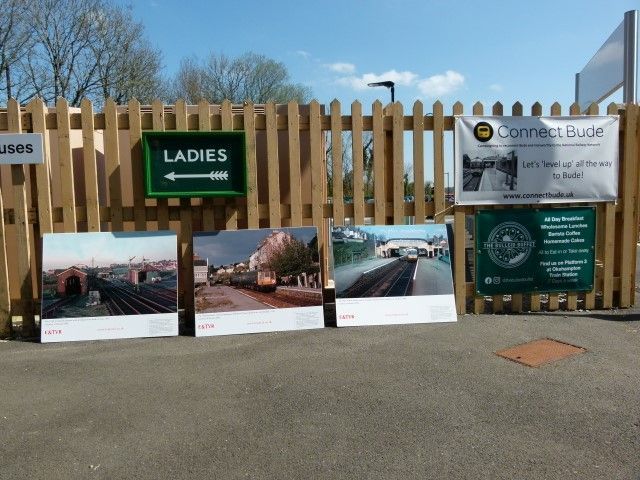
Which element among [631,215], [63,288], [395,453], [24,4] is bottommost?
[395,453]

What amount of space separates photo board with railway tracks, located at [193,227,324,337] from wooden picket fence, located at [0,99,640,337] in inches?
8.6

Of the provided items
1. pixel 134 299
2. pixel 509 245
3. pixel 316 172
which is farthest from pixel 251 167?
pixel 509 245

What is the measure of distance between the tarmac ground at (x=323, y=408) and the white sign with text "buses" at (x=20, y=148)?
2.07 meters

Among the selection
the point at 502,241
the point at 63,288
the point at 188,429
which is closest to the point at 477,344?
the point at 502,241

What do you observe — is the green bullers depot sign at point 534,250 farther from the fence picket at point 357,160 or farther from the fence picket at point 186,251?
the fence picket at point 186,251

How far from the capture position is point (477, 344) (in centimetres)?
535

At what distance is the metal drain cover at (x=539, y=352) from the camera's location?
4852 millimetres

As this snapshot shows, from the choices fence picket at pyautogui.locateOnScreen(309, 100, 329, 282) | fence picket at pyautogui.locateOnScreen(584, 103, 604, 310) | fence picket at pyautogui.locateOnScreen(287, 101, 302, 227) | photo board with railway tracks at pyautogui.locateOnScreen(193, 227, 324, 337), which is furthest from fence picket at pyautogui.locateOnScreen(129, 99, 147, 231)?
fence picket at pyautogui.locateOnScreen(584, 103, 604, 310)

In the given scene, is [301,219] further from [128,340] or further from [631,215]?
[631,215]

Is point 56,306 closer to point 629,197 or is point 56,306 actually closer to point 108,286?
point 108,286

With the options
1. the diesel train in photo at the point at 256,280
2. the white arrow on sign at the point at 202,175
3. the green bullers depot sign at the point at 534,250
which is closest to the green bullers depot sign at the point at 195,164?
the white arrow on sign at the point at 202,175

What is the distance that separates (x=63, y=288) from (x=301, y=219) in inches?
111

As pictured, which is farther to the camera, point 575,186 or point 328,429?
point 575,186

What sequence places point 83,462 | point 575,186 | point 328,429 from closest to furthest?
1. point 83,462
2. point 328,429
3. point 575,186
